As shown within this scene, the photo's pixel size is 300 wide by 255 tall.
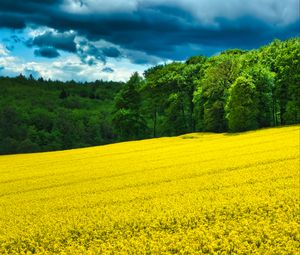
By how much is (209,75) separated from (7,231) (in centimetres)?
6129

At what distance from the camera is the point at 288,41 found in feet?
265

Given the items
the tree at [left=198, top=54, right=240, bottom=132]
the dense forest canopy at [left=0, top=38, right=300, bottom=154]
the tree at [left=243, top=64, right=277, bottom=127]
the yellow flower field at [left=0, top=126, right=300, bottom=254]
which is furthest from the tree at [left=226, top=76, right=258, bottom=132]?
the yellow flower field at [left=0, top=126, right=300, bottom=254]

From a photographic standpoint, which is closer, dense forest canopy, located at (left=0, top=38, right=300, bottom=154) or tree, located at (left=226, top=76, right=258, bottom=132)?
tree, located at (left=226, top=76, right=258, bottom=132)

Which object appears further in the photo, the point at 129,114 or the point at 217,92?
the point at 129,114

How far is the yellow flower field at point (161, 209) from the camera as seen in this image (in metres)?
15.6

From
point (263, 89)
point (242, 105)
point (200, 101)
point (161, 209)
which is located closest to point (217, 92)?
point (200, 101)

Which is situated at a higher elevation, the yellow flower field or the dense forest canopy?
the dense forest canopy

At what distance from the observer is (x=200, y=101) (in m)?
80.4

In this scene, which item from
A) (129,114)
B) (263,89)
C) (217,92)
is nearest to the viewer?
(263,89)

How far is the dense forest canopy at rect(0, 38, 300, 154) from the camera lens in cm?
6819

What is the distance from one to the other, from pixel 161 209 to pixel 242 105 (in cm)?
4916

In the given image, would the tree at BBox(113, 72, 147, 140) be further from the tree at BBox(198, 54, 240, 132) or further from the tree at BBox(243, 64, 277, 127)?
the tree at BBox(243, 64, 277, 127)

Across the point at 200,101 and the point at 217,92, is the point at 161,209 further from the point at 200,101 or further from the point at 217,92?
the point at 200,101

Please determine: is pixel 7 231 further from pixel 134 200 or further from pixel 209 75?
pixel 209 75
